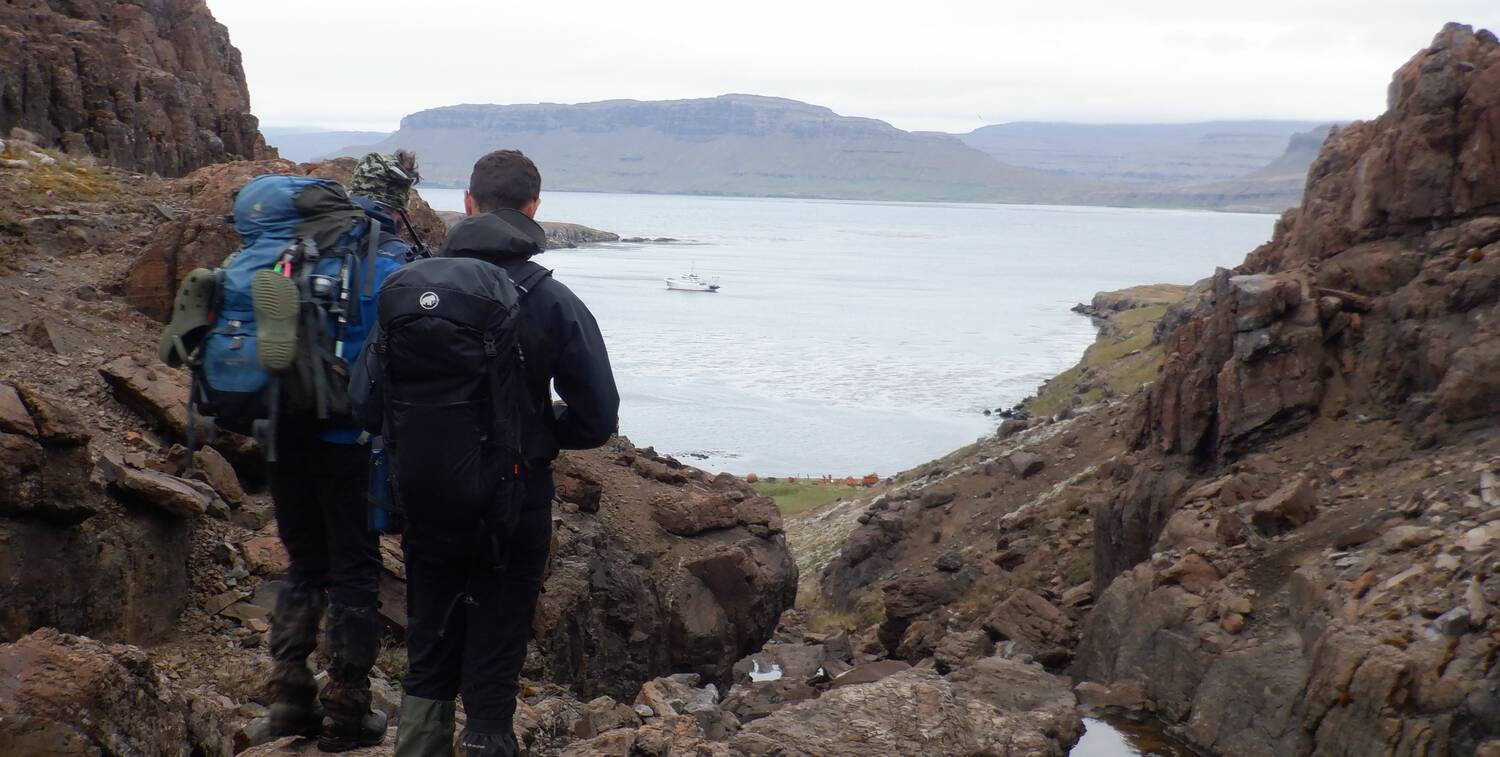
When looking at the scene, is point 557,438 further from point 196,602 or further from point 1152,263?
point 1152,263

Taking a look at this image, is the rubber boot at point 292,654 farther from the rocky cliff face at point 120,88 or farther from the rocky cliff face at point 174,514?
the rocky cliff face at point 120,88

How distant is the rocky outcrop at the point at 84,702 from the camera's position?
5105 mm

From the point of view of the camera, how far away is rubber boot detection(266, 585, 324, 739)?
611 centimetres

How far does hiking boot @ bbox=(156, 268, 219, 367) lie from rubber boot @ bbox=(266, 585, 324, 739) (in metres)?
1.33

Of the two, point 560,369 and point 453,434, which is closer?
point 453,434

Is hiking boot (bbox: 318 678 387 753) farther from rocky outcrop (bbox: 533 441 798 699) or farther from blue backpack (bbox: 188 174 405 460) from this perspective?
rocky outcrop (bbox: 533 441 798 699)

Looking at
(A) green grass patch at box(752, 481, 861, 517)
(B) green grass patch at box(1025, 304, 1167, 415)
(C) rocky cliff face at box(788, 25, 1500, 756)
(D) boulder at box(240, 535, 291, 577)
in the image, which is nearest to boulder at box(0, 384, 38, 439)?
(D) boulder at box(240, 535, 291, 577)

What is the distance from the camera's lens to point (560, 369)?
17.6ft

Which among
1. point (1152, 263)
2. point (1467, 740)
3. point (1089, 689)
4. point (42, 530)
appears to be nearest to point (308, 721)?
point (42, 530)

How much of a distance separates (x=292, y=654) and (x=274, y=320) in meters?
1.74

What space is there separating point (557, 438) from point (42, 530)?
400 centimetres

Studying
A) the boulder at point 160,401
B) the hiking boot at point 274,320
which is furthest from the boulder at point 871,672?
the hiking boot at point 274,320

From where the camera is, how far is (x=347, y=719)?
613cm

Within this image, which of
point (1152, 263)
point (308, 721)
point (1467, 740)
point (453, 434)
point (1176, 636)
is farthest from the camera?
point (1152, 263)
